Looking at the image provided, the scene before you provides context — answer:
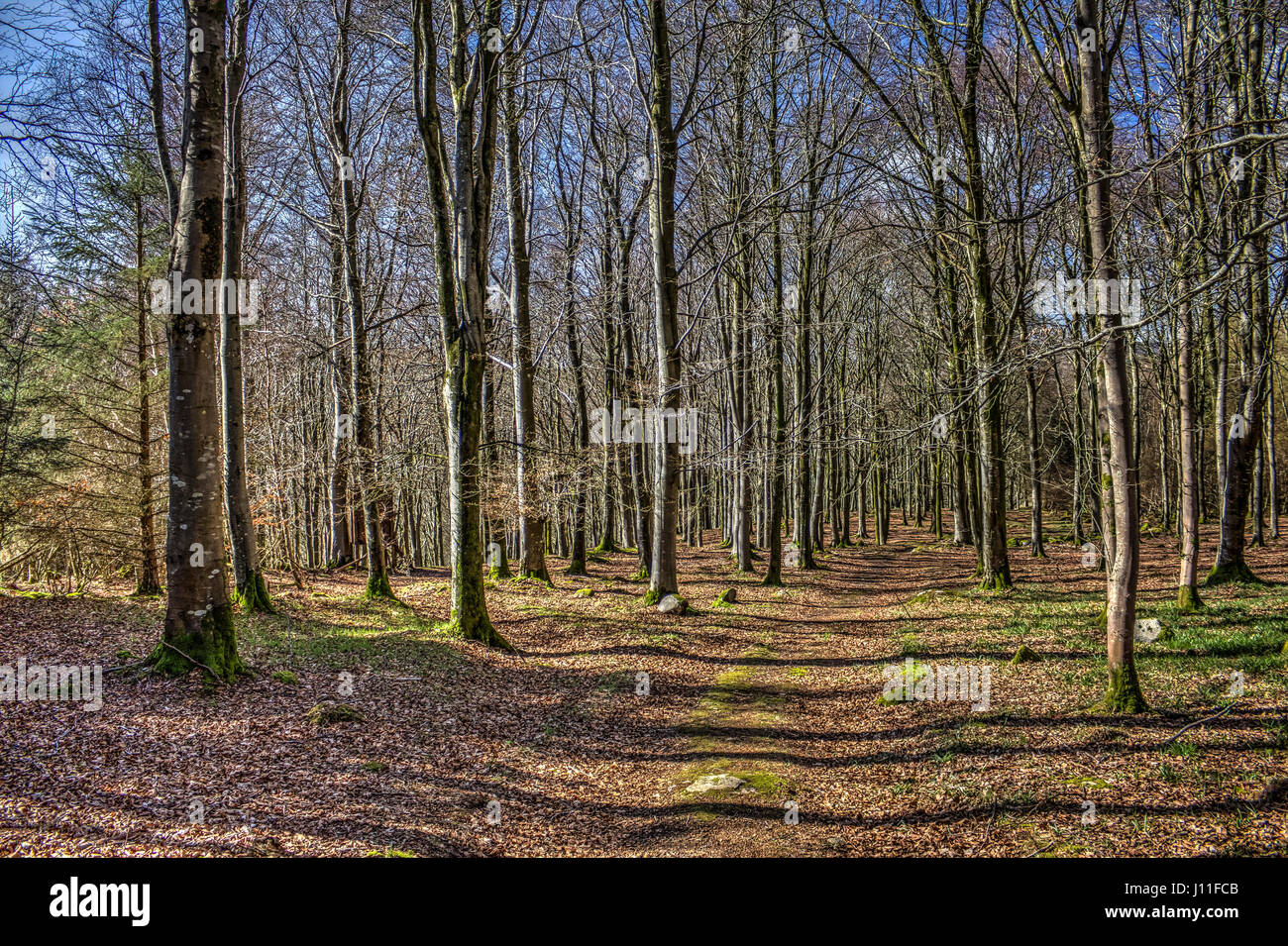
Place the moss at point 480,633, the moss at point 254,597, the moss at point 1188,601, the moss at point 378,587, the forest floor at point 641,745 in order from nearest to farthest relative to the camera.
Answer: the forest floor at point 641,745 → the moss at point 480,633 → the moss at point 1188,601 → the moss at point 254,597 → the moss at point 378,587

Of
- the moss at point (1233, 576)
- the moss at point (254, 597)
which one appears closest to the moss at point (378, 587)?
the moss at point (254, 597)

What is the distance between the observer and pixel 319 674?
873 cm

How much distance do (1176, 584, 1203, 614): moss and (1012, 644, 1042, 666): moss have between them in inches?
146

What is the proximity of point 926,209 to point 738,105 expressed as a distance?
576 cm

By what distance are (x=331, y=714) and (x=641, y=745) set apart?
317cm

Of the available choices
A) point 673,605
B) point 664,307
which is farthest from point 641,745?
point 664,307

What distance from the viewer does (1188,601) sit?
11578mm

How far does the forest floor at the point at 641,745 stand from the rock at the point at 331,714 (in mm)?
94

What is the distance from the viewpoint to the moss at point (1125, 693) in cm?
710

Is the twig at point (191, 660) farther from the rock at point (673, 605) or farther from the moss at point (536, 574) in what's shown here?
the moss at point (536, 574)

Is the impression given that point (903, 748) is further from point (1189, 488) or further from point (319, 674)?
point (1189, 488)

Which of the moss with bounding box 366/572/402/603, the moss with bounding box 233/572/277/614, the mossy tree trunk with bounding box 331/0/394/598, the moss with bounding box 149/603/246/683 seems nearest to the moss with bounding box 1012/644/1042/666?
the moss with bounding box 149/603/246/683
